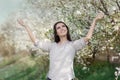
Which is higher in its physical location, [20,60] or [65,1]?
[65,1]

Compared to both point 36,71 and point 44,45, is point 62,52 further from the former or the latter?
point 36,71

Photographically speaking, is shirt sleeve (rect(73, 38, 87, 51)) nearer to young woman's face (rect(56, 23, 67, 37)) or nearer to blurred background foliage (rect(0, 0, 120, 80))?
young woman's face (rect(56, 23, 67, 37))

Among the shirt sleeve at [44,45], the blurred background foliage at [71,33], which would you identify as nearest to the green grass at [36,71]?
the blurred background foliage at [71,33]

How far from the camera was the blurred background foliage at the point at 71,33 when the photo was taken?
5.99 metres

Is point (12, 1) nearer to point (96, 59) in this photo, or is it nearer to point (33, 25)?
point (33, 25)


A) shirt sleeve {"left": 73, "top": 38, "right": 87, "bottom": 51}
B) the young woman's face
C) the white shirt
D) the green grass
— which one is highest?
the young woman's face

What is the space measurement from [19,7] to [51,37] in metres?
0.79

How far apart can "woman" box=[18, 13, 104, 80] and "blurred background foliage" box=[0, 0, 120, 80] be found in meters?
1.66

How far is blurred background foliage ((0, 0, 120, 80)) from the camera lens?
5990 mm

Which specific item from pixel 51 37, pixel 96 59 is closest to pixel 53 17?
pixel 51 37

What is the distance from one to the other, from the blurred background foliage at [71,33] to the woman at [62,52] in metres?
1.66

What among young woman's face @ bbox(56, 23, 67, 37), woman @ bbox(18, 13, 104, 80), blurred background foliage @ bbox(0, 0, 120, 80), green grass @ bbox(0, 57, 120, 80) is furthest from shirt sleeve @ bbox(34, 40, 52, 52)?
green grass @ bbox(0, 57, 120, 80)

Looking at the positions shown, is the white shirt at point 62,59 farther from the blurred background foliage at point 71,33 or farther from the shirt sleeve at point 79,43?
the blurred background foliage at point 71,33

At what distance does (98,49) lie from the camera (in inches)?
246
